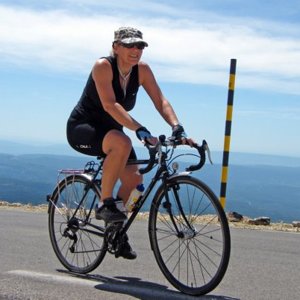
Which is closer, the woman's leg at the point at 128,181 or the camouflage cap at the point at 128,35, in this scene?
the camouflage cap at the point at 128,35

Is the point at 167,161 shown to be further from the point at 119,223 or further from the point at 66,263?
the point at 66,263

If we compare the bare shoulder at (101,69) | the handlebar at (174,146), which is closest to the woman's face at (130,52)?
the bare shoulder at (101,69)

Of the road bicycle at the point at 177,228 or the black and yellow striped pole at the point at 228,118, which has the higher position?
the black and yellow striped pole at the point at 228,118

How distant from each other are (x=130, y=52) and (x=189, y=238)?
145 cm

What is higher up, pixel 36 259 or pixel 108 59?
pixel 108 59

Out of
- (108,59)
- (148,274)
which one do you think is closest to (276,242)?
(148,274)

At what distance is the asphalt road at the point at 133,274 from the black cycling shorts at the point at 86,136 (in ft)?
3.31

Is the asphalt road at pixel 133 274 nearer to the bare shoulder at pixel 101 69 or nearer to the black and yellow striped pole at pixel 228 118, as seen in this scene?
the bare shoulder at pixel 101 69

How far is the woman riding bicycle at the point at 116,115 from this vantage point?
16.0 ft

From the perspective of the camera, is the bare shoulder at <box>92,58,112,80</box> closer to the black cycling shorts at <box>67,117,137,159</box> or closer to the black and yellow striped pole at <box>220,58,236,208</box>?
the black cycling shorts at <box>67,117,137,159</box>

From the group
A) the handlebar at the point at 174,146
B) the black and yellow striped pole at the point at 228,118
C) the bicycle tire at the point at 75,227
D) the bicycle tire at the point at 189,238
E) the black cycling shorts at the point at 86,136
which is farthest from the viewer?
the black and yellow striped pole at the point at 228,118

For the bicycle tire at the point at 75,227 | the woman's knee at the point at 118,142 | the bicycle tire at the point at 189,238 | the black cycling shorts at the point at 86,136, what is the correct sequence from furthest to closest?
1. the bicycle tire at the point at 75,227
2. the black cycling shorts at the point at 86,136
3. the woman's knee at the point at 118,142
4. the bicycle tire at the point at 189,238

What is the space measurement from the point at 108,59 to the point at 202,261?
166 centimetres

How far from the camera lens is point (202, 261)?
15.5ft
